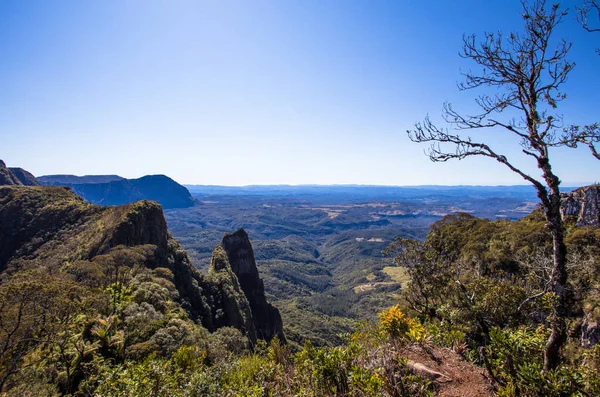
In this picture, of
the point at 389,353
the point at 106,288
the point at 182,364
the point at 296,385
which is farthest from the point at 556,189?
the point at 106,288

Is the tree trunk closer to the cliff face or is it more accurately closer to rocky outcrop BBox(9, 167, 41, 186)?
the cliff face

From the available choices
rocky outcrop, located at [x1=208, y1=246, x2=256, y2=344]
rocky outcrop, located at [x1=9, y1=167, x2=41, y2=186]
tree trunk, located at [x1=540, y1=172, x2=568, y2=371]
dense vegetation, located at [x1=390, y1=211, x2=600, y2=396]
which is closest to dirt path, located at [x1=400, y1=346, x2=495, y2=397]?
dense vegetation, located at [x1=390, y1=211, x2=600, y2=396]

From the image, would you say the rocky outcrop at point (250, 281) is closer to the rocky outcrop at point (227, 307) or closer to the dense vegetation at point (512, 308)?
the rocky outcrop at point (227, 307)

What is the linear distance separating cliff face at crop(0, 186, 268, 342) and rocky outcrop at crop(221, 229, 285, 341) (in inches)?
535

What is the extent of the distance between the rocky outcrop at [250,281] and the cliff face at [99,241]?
13.6 m

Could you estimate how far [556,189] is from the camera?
21.2 feet

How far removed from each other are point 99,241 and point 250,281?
44088 mm

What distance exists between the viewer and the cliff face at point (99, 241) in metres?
36.3

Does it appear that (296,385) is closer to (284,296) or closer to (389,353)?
(389,353)

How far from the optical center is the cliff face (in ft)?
119

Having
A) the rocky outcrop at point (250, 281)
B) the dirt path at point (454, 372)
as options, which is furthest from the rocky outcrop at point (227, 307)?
the dirt path at point (454, 372)

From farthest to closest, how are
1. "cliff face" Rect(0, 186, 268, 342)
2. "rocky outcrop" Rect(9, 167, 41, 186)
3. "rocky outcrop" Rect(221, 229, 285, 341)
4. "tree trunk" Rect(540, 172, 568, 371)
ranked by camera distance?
"rocky outcrop" Rect(9, 167, 41, 186) < "rocky outcrop" Rect(221, 229, 285, 341) < "cliff face" Rect(0, 186, 268, 342) < "tree trunk" Rect(540, 172, 568, 371)

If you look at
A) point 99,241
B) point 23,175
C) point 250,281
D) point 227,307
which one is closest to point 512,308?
point 99,241

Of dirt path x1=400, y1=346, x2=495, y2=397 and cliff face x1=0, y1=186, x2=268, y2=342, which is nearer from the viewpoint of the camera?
dirt path x1=400, y1=346, x2=495, y2=397
